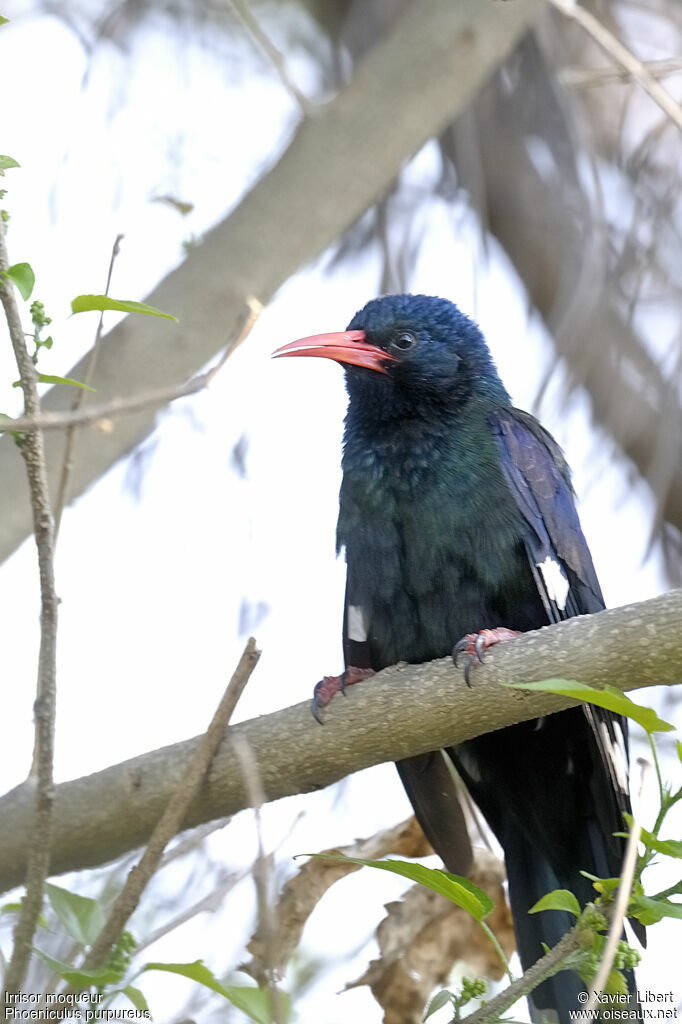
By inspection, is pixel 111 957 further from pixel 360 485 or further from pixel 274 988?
pixel 360 485

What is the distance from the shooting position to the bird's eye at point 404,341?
3.95 metres

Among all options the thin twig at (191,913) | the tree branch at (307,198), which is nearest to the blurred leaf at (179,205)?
the tree branch at (307,198)

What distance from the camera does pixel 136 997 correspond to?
7.44ft

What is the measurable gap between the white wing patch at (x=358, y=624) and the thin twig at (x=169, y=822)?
2.77 feet

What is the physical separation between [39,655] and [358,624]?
1.47 meters

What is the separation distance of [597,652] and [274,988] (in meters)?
1.12

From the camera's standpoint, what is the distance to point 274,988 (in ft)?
5.57

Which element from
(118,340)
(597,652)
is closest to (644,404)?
(118,340)

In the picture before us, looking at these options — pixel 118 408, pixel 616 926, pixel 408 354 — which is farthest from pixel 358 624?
pixel 118 408

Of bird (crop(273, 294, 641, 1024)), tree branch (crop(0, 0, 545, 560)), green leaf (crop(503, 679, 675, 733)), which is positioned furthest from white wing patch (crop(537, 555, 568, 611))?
green leaf (crop(503, 679, 675, 733))

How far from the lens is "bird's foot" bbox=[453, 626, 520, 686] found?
285 cm

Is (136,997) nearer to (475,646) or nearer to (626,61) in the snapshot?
(475,646)

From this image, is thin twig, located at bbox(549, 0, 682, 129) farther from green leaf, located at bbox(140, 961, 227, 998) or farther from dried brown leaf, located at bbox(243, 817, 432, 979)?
green leaf, located at bbox(140, 961, 227, 998)

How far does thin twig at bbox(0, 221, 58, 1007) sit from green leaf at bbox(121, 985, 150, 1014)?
0.62 feet
